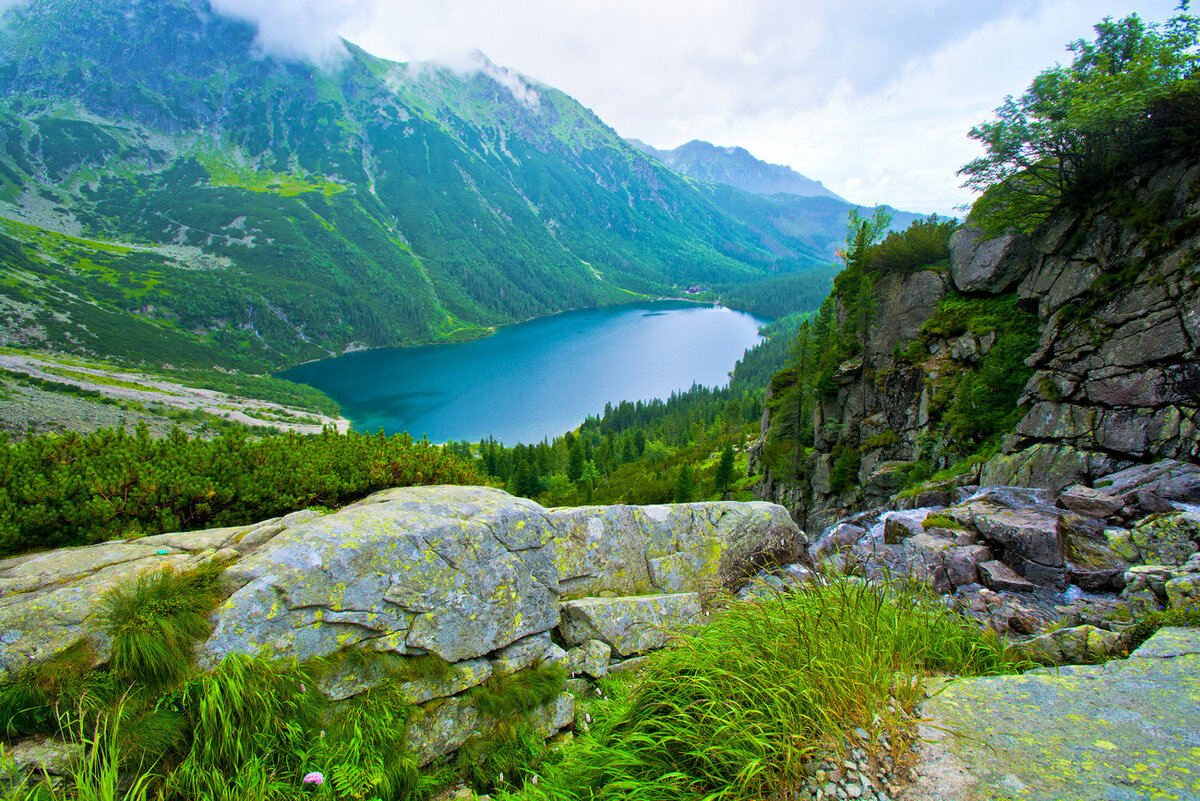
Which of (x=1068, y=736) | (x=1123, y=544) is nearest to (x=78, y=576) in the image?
(x=1068, y=736)

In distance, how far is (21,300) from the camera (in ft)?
440

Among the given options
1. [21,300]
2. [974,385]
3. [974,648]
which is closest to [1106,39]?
[974,385]

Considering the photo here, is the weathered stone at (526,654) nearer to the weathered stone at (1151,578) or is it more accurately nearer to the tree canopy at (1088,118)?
the weathered stone at (1151,578)

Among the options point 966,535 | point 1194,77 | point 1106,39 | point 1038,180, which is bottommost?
point 966,535

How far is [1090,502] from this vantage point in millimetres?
9000

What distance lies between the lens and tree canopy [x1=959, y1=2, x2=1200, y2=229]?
42.6 feet

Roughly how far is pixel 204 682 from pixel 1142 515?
13.8 m

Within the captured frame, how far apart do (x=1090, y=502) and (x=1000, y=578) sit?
3431 mm

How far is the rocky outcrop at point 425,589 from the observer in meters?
4.75

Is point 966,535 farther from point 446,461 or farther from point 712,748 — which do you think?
point 446,461

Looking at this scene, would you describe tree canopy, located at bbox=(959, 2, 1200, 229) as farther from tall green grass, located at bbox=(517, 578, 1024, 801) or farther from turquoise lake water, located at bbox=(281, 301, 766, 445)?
turquoise lake water, located at bbox=(281, 301, 766, 445)

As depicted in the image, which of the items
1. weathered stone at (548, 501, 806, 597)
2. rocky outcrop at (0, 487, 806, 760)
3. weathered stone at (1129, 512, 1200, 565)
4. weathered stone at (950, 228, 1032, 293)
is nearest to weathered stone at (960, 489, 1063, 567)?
weathered stone at (1129, 512, 1200, 565)

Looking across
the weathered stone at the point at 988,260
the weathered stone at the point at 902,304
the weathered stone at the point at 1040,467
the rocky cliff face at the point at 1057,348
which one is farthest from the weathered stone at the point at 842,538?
the weathered stone at the point at 902,304

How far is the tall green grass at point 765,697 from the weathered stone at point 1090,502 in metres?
7.41
